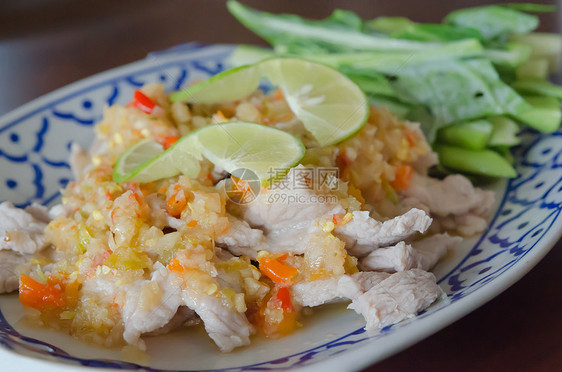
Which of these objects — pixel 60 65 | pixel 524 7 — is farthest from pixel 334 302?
pixel 60 65

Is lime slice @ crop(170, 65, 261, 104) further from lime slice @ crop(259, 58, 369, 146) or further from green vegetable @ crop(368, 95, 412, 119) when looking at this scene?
green vegetable @ crop(368, 95, 412, 119)

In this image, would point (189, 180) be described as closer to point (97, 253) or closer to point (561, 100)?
point (97, 253)

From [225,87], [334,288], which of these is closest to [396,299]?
[334,288]

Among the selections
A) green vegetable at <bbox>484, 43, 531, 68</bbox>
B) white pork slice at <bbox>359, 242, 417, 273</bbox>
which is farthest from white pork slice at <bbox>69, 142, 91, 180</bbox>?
green vegetable at <bbox>484, 43, 531, 68</bbox>

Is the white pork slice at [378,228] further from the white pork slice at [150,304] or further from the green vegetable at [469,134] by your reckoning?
the green vegetable at [469,134]

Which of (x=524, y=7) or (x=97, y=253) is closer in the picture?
(x=97, y=253)

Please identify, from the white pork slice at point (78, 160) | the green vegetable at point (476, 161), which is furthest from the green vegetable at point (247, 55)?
the green vegetable at point (476, 161)
